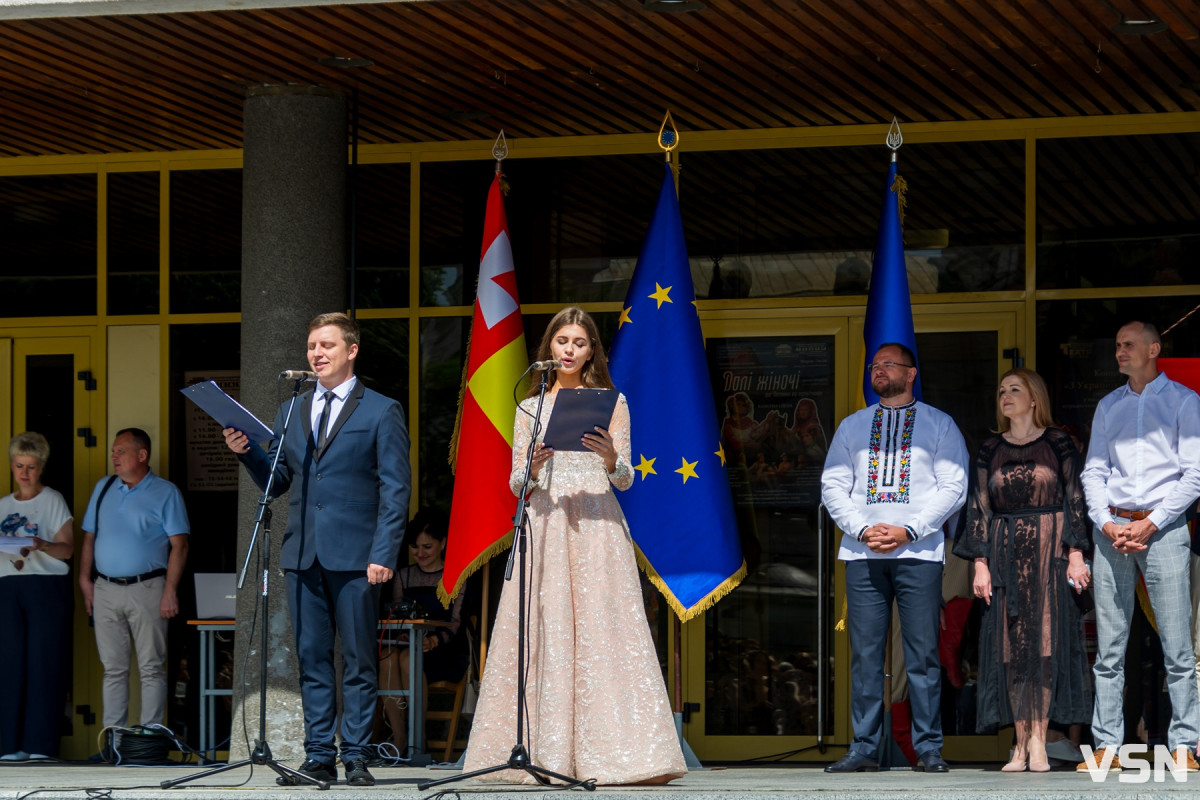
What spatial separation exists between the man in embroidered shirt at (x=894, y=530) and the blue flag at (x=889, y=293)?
0.54 m

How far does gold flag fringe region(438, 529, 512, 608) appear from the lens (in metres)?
8.75

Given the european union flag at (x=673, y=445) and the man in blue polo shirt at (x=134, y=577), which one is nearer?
the european union flag at (x=673, y=445)

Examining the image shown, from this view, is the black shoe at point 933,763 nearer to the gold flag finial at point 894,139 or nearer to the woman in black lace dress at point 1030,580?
the woman in black lace dress at point 1030,580

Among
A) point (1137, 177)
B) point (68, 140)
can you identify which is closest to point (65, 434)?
point (68, 140)

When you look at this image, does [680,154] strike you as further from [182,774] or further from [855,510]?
[182,774]

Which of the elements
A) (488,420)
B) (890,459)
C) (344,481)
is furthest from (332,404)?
(890,459)

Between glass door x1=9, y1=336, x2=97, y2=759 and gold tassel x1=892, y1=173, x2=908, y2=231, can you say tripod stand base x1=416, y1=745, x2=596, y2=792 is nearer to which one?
gold tassel x1=892, y1=173, x2=908, y2=231

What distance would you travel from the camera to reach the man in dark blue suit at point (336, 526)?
6.91 metres

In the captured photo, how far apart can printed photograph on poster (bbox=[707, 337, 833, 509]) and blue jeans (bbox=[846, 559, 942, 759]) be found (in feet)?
5.51

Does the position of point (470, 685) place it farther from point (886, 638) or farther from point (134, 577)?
point (886, 638)

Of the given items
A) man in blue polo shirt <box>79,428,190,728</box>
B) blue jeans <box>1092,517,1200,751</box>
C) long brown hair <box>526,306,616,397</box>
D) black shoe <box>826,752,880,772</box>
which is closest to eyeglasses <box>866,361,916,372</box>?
blue jeans <box>1092,517,1200,751</box>

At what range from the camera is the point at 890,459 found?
26.1ft

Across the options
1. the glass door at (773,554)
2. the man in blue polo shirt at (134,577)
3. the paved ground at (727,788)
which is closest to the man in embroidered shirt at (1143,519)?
the paved ground at (727,788)

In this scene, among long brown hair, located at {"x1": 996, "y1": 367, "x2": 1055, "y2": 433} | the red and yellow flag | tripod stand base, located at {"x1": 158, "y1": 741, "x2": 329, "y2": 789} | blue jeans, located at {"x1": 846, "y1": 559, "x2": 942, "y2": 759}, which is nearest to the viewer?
tripod stand base, located at {"x1": 158, "y1": 741, "x2": 329, "y2": 789}
